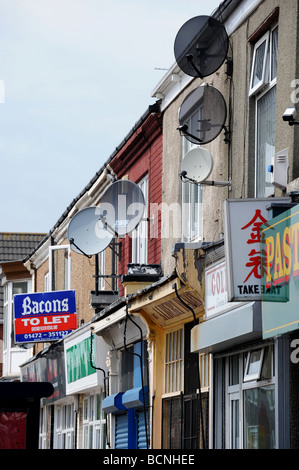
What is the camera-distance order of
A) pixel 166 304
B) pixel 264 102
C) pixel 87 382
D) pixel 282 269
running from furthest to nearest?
pixel 87 382 → pixel 166 304 → pixel 264 102 → pixel 282 269

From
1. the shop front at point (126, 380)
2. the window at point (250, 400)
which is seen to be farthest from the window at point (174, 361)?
the window at point (250, 400)

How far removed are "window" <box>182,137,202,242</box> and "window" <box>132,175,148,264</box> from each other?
2.71 metres

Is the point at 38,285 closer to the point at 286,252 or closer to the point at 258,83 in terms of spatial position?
the point at 258,83

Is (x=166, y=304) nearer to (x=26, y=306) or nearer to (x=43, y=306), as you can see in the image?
(x=43, y=306)

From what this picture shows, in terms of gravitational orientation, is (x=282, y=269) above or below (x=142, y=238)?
below

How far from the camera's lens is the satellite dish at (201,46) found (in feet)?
42.8

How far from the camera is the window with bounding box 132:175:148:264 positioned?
742 inches

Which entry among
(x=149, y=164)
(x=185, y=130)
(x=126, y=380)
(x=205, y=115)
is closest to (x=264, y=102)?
(x=185, y=130)

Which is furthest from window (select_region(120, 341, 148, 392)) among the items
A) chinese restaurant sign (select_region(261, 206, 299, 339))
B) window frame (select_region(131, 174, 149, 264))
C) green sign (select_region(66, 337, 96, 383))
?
chinese restaurant sign (select_region(261, 206, 299, 339))

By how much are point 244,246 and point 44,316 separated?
15.5 m

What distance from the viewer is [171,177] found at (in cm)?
1656

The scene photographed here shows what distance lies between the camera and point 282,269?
9445 millimetres

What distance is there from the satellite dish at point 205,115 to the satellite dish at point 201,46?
1.34 ft

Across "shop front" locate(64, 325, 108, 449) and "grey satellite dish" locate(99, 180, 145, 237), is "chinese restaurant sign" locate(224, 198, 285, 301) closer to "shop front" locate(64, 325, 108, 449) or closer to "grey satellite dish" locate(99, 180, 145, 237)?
"grey satellite dish" locate(99, 180, 145, 237)
